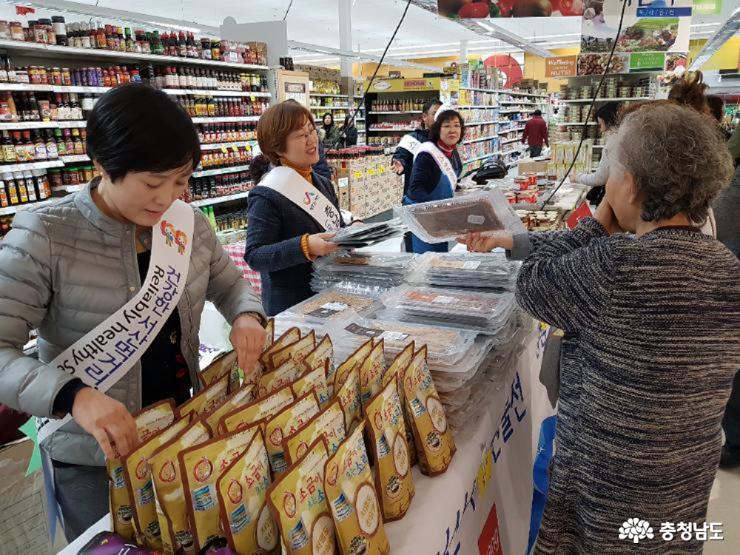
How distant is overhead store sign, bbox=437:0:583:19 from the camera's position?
5.46 metres

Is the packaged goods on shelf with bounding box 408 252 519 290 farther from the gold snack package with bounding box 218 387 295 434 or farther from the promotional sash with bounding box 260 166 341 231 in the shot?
the gold snack package with bounding box 218 387 295 434

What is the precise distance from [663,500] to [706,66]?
30875 millimetres

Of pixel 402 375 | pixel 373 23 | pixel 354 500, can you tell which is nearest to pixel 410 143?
pixel 402 375

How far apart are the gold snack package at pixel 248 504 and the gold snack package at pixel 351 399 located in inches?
10.5

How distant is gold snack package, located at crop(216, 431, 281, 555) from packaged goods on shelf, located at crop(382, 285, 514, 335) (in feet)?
3.03

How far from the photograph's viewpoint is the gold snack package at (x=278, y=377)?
4.30 ft

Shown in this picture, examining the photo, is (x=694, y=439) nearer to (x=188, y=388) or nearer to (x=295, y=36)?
(x=188, y=388)

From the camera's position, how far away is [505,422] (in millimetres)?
1844

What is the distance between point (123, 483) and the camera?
101 cm

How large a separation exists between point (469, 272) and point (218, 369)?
1.05m

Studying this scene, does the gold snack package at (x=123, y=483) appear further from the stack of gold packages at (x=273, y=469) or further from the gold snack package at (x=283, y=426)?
the gold snack package at (x=283, y=426)


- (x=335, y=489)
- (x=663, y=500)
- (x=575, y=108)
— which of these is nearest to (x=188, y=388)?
(x=335, y=489)

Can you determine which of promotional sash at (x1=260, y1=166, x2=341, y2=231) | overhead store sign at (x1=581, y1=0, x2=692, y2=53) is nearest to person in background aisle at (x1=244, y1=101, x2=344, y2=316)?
promotional sash at (x1=260, y1=166, x2=341, y2=231)

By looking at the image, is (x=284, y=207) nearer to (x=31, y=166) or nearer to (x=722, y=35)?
(x=31, y=166)
